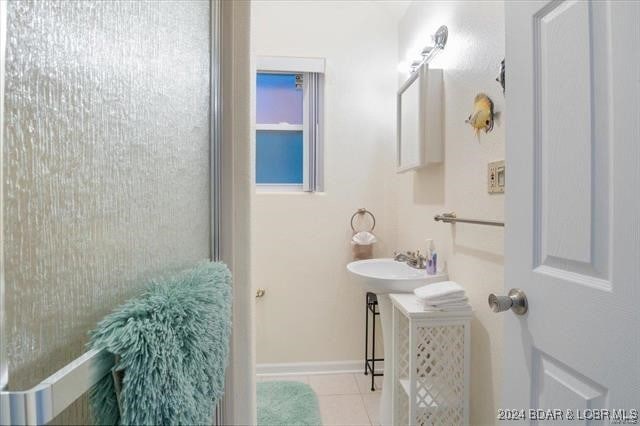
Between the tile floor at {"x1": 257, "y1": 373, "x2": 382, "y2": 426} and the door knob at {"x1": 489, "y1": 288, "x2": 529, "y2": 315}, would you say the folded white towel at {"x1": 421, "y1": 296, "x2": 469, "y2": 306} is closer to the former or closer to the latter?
the door knob at {"x1": 489, "y1": 288, "x2": 529, "y2": 315}

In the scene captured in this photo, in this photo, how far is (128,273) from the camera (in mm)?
367

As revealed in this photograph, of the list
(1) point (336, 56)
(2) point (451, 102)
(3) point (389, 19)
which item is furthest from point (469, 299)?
(3) point (389, 19)

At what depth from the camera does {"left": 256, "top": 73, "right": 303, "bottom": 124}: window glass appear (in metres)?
2.32

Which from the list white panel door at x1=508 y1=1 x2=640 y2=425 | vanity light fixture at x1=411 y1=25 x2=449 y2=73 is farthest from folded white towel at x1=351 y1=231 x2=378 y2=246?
white panel door at x1=508 y1=1 x2=640 y2=425

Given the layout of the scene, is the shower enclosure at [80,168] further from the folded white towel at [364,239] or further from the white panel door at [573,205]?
the folded white towel at [364,239]

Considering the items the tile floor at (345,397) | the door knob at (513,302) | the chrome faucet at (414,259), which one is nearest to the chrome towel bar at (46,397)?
the door knob at (513,302)

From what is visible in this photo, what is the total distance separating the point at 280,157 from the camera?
236cm

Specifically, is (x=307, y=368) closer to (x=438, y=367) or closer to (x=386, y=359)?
(x=386, y=359)

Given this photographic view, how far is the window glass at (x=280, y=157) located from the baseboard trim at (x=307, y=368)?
1342 millimetres


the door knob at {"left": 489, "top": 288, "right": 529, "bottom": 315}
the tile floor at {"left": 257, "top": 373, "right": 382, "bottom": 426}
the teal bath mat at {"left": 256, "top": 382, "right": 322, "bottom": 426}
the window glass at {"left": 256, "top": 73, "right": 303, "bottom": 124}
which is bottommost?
the tile floor at {"left": 257, "top": 373, "right": 382, "bottom": 426}

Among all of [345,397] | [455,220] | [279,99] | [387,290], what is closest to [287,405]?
[345,397]

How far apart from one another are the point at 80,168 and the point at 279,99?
2.21 m

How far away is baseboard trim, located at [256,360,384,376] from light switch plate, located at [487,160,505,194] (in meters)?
1.61

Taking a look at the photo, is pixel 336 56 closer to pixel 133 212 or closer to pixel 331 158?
pixel 331 158
